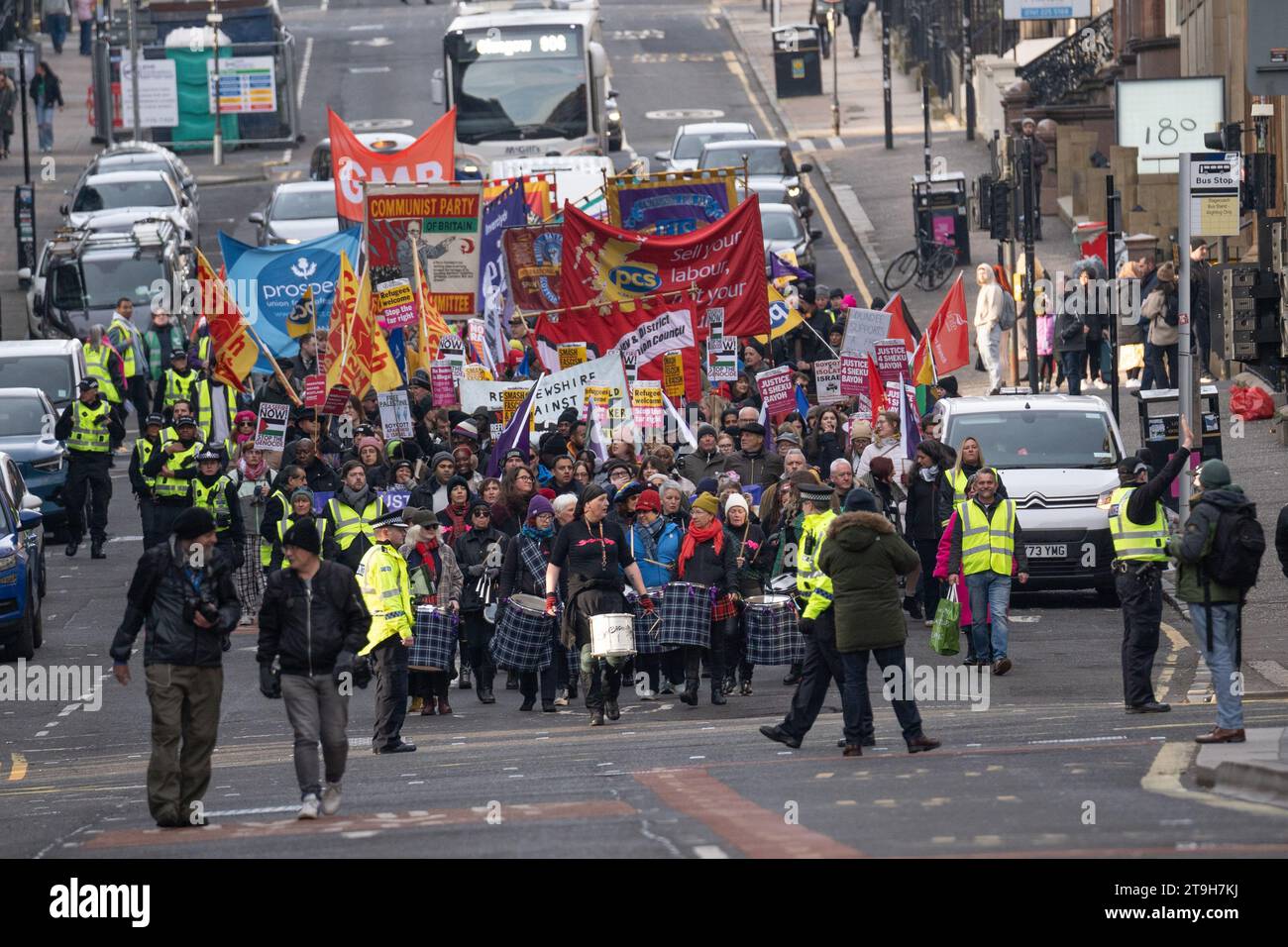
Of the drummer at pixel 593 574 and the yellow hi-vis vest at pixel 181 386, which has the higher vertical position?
the yellow hi-vis vest at pixel 181 386

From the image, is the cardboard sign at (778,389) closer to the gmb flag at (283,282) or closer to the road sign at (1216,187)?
the road sign at (1216,187)

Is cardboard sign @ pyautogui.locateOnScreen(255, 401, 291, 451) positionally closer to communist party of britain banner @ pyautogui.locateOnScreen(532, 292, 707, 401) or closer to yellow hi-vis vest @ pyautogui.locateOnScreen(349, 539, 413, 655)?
communist party of britain banner @ pyautogui.locateOnScreen(532, 292, 707, 401)

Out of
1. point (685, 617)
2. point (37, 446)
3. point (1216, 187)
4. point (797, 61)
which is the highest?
point (797, 61)

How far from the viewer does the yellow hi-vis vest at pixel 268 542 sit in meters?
20.3

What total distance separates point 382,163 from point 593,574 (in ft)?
52.1

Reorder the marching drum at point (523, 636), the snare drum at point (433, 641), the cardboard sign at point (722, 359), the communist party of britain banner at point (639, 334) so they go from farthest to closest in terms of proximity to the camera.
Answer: the cardboard sign at point (722, 359)
the communist party of britain banner at point (639, 334)
the marching drum at point (523, 636)
the snare drum at point (433, 641)

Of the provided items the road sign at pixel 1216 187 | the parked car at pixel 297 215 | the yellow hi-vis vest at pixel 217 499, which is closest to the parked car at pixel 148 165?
the parked car at pixel 297 215

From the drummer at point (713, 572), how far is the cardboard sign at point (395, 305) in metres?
8.46

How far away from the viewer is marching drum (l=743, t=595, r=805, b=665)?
715 inches

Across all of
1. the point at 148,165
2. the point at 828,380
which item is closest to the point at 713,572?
the point at 828,380

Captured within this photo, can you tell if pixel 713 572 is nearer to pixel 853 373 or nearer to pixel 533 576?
pixel 533 576

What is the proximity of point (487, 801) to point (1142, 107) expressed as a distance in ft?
80.6

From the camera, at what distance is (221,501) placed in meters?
22.7

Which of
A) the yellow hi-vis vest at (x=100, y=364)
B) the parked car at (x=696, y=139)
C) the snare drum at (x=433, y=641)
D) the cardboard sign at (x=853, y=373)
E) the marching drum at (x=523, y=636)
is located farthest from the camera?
the parked car at (x=696, y=139)
